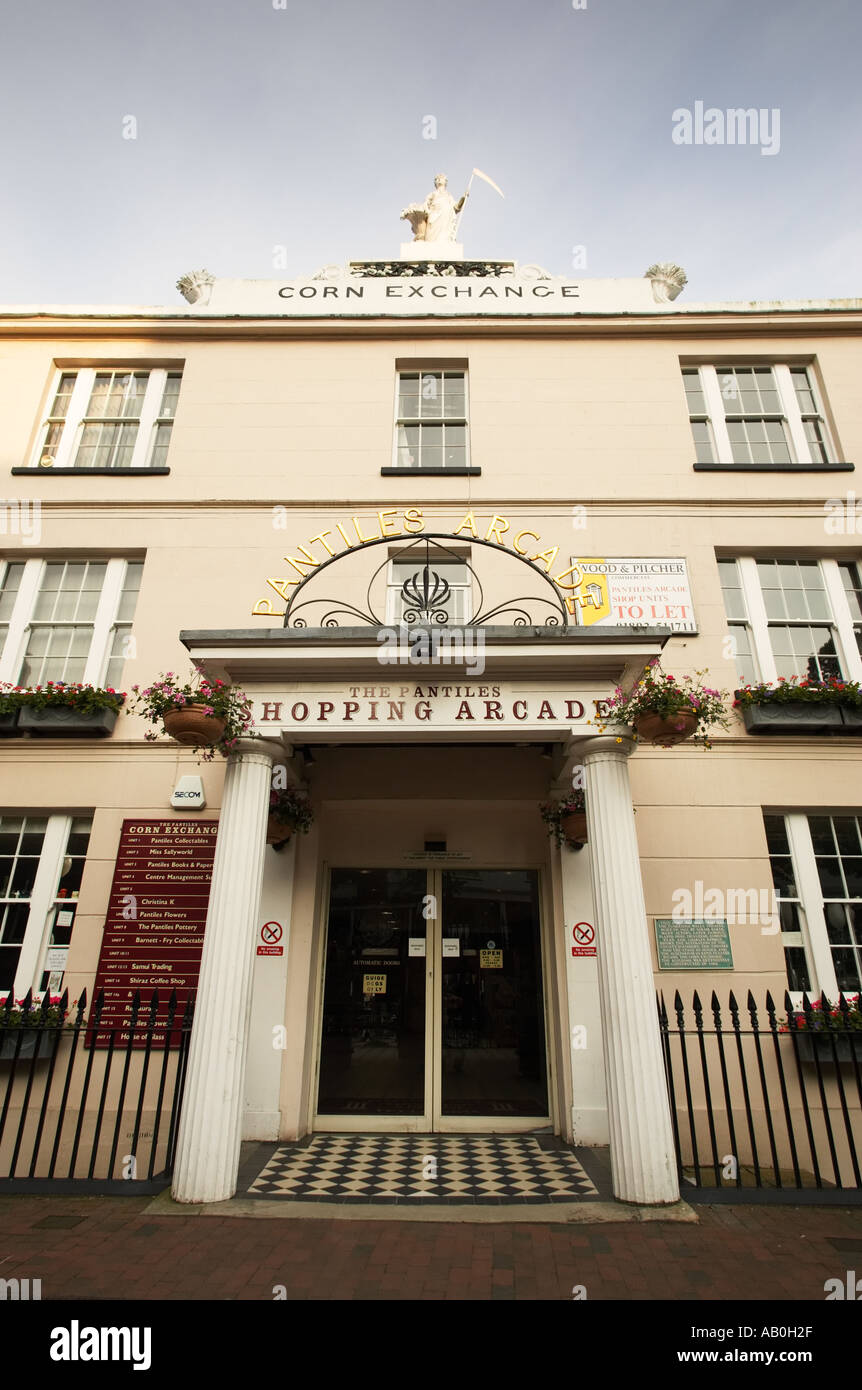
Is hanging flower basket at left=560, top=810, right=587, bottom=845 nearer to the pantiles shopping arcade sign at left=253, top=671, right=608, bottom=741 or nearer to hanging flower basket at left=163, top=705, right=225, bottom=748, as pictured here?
the pantiles shopping arcade sign at left=253, top=671, right=608, bottom=741

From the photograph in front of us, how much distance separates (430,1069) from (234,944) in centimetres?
335

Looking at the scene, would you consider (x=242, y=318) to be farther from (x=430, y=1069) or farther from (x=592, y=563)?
(x=430, y=1069)

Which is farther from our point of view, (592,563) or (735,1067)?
(592,563)

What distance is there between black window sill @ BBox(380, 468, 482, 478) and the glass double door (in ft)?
17.7

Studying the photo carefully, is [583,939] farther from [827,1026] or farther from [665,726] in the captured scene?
[665,726]

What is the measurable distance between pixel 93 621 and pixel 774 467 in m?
9.53

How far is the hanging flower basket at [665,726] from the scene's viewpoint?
5.91m

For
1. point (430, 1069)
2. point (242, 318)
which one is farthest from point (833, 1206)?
point (242, 318)

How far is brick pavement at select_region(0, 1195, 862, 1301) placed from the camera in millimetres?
4176

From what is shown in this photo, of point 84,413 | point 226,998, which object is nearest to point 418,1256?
point 226,998

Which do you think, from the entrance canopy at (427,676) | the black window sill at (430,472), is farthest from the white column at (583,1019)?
the black window sill at (430,472)

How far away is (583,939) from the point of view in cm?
762

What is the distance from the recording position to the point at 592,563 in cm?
890

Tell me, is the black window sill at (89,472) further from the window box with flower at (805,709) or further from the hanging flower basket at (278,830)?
the window box with flower at (805,709)
